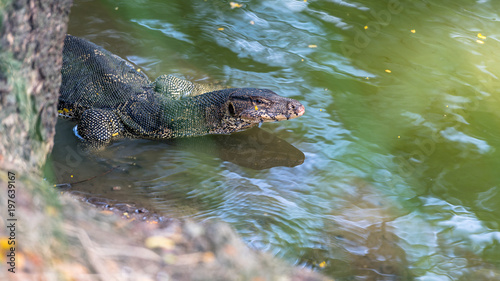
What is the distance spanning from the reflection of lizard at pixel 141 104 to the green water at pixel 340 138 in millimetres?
273

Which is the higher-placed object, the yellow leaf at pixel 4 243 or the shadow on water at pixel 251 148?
the yellow leaf at pixel 4 243

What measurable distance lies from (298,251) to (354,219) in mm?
843

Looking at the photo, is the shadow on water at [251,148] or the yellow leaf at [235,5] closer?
the shadow on water at [251,148]

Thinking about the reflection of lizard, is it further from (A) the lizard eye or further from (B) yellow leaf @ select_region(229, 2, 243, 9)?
(B) yellow leaf @ select_region(229, 2, 243, 9)

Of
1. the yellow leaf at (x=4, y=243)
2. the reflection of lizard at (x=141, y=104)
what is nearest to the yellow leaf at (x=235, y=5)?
the reflection of lizard at (x=141, y=104)

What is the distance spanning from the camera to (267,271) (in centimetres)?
361

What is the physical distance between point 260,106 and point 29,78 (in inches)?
137

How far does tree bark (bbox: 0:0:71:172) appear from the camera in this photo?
2.93 metres

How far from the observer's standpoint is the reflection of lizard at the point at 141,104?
6.27m

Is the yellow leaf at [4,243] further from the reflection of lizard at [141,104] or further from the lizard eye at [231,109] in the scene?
the lizard eye at [231,109]

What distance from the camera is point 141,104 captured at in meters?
6.61

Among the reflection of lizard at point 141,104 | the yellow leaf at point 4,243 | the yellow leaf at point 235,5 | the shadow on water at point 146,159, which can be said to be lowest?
the shadow on water at point 146,159

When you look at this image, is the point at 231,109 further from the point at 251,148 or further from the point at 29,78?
the point at 29,78

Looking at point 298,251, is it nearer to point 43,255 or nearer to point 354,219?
point 354,219
